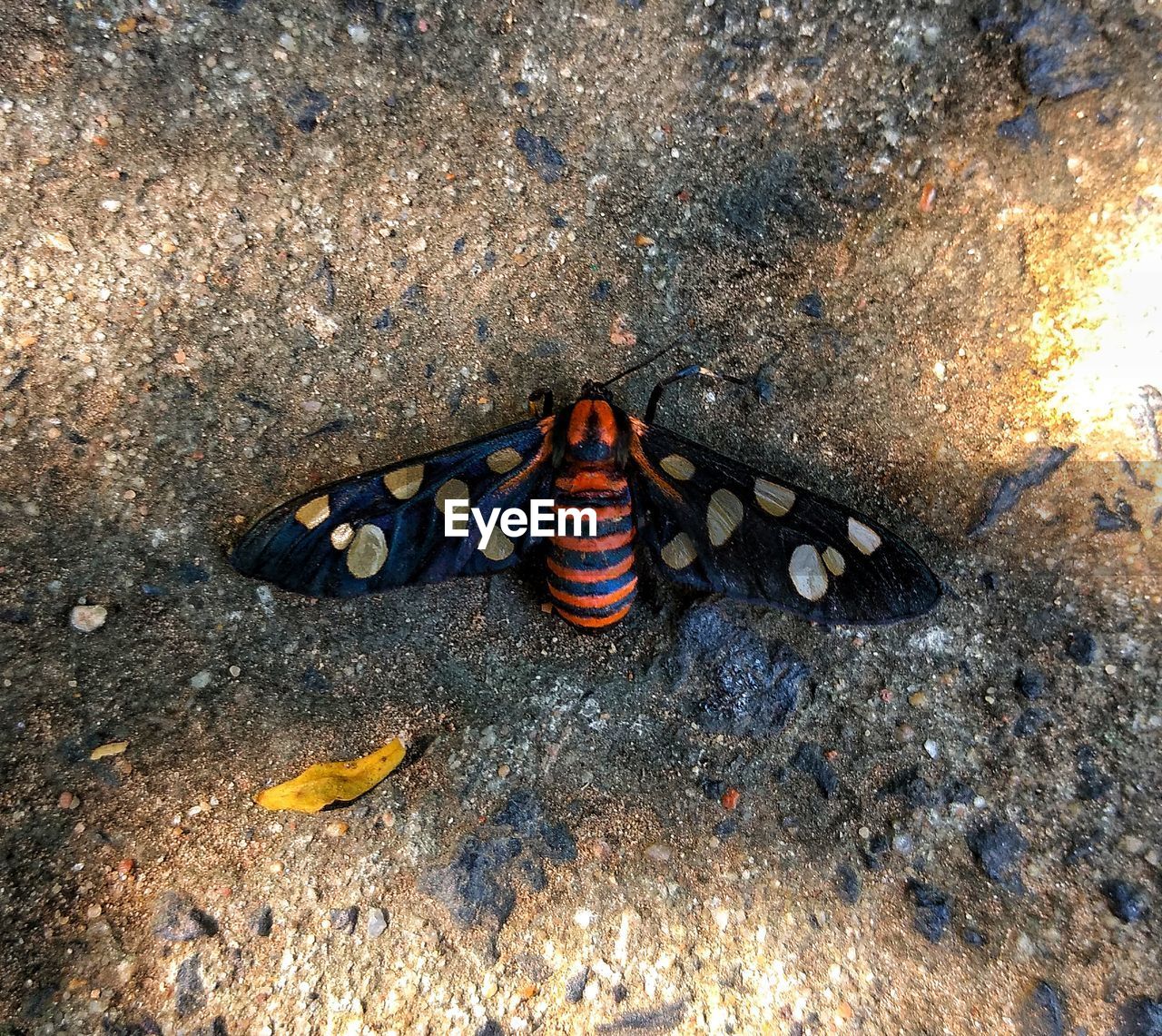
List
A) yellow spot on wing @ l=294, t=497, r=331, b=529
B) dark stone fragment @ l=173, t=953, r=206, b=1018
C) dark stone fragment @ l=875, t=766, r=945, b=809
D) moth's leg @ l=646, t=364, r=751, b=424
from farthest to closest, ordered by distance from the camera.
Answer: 1. moth's leg @ l=646, t=364, r=751, b=424
2. dark stone fragment @ l=875, t=766, r=945, b=809
3. yellow spot on wing @ l=294, t=497, r=331, b=529
4. dark stone fragment @ l=173, t=953, r=206, b=1018

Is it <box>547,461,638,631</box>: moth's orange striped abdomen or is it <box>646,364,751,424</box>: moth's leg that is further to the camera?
<box>646,364,751,424</box>: moth's leg

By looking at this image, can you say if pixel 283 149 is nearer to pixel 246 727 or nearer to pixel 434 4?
pixel 434 4

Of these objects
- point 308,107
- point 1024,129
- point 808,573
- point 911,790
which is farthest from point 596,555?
point 1024,129

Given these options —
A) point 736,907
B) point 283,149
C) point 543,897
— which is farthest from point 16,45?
point 736,907

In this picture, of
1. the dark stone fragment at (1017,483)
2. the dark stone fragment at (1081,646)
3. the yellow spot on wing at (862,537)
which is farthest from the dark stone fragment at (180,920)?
the dark stone fragment at (1081,646)

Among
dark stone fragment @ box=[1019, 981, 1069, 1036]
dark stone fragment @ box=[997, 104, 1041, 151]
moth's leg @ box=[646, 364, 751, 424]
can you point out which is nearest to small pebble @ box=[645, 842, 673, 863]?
dark stone fragment @ box=[1019, 981, 1069, 1036]

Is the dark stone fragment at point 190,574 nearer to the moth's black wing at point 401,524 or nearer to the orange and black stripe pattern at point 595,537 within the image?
the moth's black wing at point 401,524

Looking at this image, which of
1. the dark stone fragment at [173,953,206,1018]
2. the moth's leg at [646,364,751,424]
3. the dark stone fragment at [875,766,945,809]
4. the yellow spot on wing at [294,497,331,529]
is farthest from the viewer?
the moth's leg at [646,364,751,424]

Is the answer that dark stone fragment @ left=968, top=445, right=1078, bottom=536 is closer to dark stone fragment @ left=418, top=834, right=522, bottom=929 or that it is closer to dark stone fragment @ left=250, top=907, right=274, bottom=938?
dark stone fragment @ left=418, top=834, right=522, bottom=929
